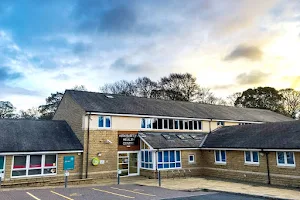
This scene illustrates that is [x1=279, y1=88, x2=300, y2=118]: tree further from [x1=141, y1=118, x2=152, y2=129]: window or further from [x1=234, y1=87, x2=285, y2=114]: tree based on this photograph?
[x1=141, y1=118, x2=152, y2=129]: window

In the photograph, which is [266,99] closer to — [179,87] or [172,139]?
[179,87]

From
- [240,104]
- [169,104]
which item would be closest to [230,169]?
[169,104]

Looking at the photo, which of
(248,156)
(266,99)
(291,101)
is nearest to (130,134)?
(248,156)

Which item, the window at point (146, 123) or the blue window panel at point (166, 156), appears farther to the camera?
the window at point (146, 123)

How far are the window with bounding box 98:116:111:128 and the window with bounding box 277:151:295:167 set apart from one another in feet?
41.7

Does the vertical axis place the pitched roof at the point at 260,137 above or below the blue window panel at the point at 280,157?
above

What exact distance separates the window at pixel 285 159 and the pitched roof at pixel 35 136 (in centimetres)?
1405

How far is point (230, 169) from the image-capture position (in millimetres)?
19547

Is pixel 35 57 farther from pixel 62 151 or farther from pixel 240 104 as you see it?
pixel 240 104

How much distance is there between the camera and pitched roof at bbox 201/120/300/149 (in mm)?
16531

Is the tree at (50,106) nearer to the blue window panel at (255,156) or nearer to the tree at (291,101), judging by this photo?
the blue window panel at (255,156)

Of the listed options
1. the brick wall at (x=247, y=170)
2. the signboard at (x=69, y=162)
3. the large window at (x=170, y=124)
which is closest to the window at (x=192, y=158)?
the brick wall at (x=247, y=170)

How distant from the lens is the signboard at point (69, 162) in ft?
60.4

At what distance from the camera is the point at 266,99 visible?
48.2 meters
